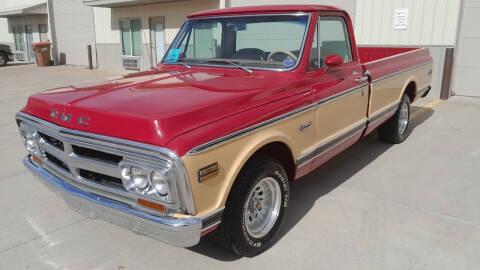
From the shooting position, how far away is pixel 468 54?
936 centimetres

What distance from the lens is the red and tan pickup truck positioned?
245cm

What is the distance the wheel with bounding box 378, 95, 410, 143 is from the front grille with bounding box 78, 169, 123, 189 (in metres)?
4.40

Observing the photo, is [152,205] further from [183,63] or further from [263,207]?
[183,63]

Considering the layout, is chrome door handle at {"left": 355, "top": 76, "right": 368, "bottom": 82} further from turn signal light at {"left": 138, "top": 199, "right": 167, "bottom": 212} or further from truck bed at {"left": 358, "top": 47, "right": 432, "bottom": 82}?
turn signal light at {"left": 138, "top": 199, "right": 167, "bottom": 212}

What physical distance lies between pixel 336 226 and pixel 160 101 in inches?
78.6

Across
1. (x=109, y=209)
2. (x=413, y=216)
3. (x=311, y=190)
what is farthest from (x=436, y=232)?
(x=109, y=209)

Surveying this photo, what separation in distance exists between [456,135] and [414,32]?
429cm

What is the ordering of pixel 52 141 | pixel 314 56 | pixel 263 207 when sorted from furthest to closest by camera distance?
pixel 314 56, pixel 263 207, pixel 52 141

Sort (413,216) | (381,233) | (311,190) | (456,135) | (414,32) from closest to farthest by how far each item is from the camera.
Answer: (381,233), (413,216), (311,190), (456,135), (414,32)

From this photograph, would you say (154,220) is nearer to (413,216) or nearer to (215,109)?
(215,109)

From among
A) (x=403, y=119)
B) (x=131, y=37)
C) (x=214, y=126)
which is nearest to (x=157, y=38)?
(x=131, y=37)

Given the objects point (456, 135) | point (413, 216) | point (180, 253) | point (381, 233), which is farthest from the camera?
point (456, 135)

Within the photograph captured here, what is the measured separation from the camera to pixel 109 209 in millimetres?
2643

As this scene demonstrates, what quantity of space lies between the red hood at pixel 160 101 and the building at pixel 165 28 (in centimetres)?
755
